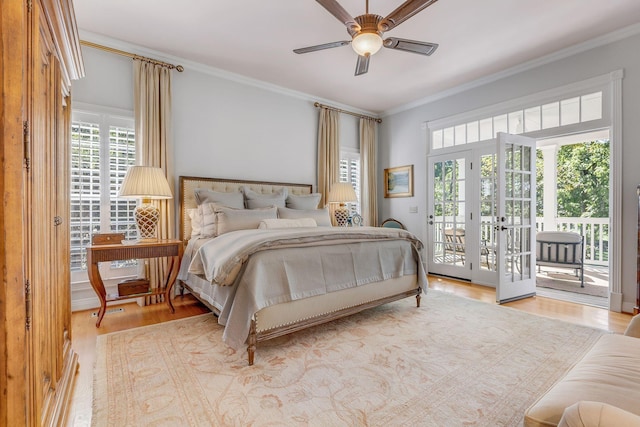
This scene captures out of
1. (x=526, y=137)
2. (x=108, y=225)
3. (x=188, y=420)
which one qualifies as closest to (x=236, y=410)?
(x=188, y=420)

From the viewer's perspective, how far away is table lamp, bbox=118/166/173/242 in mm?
3127

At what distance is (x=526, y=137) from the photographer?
397 cm

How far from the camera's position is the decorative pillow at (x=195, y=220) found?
3.60m

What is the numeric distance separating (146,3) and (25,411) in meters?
3.25

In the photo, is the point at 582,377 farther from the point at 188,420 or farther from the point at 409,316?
the point at 409,316

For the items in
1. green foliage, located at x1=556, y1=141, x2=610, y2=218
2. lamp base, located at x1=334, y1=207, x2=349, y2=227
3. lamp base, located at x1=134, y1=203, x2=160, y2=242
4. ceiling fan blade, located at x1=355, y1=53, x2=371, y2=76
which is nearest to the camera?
ceiling fan blade, located at x1=355, y1=53, x2=371, y2=76

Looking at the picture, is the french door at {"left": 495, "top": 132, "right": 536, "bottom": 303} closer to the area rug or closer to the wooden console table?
the area rug

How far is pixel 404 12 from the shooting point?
2.28m

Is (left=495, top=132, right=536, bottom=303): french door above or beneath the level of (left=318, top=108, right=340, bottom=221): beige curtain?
beneath

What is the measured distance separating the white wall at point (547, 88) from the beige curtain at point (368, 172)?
345mm

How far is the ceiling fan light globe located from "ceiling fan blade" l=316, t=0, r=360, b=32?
71 millimetres

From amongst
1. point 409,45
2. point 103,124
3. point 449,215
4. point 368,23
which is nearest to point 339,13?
point 368,23


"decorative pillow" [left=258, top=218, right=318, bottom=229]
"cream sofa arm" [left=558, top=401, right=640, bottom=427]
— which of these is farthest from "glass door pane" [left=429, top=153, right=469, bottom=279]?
"cream sofa arm" [left=558, top=401, right=640, bottom=427]

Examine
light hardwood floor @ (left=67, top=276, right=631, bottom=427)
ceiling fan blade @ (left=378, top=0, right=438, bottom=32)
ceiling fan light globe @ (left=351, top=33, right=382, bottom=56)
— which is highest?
ceiling fan blade @ (left=378, top=0, right=438, bottom=32)
